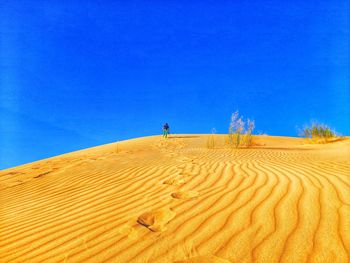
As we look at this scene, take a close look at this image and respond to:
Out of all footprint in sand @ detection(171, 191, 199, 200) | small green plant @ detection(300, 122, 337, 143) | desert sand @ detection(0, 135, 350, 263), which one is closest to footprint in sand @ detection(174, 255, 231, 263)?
desert sand @ detection(0, 135, 350, 263)

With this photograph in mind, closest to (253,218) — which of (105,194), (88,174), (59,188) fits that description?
(105,194)

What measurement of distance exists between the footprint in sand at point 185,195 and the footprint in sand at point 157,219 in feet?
1.12

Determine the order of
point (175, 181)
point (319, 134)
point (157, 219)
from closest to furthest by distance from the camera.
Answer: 1. point (157, 219)
2. point (175, 181)
3. point (319, 134)

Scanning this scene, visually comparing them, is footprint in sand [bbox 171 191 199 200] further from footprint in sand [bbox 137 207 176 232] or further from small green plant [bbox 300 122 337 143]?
small green plant [bbox 300 122 337 143]

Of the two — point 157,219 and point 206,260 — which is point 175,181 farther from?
point 206,260

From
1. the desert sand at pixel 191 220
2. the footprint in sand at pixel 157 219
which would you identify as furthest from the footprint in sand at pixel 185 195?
the footprint in sand at pixel 157 219

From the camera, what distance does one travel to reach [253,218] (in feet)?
6.85

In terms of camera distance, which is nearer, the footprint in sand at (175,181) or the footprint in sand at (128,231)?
the footprint in sand at (128,231)

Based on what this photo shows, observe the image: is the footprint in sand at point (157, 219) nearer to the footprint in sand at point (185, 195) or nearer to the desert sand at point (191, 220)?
the desert sand at point (191, 220)

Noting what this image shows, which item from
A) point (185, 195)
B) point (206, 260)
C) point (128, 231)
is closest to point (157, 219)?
point (128, 231)

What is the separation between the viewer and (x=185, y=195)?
2865 mm

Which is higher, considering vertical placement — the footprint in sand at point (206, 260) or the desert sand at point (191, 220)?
the desert sand at point (191, 220)

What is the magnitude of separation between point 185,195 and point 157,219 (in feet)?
2.09

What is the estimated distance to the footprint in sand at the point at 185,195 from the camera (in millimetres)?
2781
